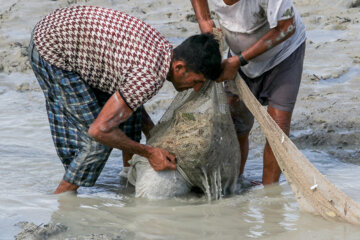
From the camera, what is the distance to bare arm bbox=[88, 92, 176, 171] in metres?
3.29

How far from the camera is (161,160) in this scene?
11.9ft

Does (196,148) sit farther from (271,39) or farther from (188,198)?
(271,39)

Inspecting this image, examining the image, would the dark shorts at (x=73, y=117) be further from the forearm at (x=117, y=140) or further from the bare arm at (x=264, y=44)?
the bare arm at (x=264, y=44)

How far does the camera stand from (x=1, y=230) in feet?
10.4

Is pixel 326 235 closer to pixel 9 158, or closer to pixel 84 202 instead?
pixel 84 202

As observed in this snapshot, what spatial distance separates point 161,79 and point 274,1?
2.53 ft

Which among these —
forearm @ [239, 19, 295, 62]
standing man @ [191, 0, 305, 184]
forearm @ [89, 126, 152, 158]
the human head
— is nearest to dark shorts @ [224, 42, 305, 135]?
standing man @ [191, 0, 305, 184]

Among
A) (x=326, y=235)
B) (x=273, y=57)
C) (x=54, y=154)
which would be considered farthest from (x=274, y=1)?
(x=54, y=154)

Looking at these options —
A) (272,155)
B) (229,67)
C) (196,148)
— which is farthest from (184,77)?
(272,155)

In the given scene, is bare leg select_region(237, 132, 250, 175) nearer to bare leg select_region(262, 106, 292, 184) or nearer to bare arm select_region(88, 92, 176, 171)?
bare leg select_region(262, 106, 292, 184)

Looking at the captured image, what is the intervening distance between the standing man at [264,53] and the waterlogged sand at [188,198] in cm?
50

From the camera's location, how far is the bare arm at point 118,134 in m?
3.29

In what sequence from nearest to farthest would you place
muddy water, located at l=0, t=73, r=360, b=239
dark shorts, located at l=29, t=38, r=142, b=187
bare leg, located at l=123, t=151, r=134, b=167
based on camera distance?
muddy water, located at l=0, t=73, r=360, b=239 < dark shorts, located at l=29, t=38, r=142, b=187 < bare leg, located at l=123, t=151, r=134, b=167

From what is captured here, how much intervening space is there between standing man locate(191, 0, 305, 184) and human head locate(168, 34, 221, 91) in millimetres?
183
